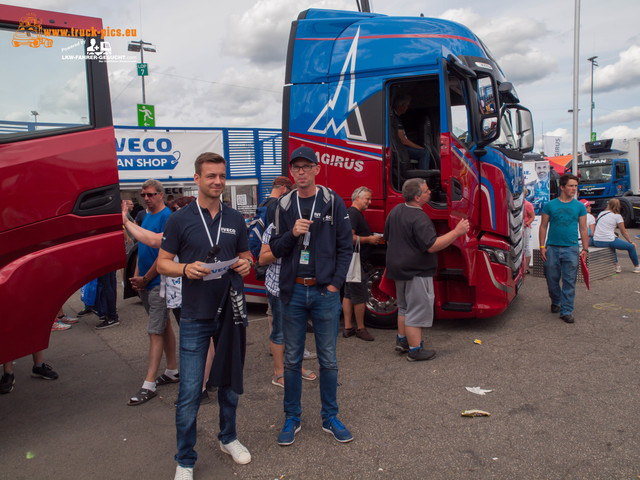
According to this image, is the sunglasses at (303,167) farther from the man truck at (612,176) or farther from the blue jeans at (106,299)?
the man truck at (612,176)

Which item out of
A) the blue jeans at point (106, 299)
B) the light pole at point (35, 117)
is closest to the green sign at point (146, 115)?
the blue jeans at point (106, 299)

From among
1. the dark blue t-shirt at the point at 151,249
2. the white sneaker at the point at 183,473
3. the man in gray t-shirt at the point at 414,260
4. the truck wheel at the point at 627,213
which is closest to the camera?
the white sneaker at the point at 183,473

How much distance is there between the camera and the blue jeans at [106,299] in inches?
277

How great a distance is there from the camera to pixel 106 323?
7.04 metres

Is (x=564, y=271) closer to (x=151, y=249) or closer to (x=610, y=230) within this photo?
(x=610, y=230)

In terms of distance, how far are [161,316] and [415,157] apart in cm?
337

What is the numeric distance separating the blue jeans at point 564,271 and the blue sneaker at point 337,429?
156 inches

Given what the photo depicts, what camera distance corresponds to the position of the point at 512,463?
9.84ft

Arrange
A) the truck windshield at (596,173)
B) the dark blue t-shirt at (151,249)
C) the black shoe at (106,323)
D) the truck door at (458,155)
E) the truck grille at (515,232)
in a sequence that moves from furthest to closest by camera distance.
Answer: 1. the truck windshield at (596,173)
2. the black shoe at (106,323)
3. the truck grille at (515,232)
4. the truck door at (458,155)
5. the dark blue t-shirt at (151,249)

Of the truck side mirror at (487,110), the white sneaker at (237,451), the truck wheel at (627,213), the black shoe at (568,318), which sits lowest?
the white sneaker at (237,451)

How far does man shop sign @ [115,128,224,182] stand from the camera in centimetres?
1303

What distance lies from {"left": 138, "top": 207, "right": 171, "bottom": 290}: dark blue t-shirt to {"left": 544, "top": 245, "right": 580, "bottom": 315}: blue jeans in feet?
15.5

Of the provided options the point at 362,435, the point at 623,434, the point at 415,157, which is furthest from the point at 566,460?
the point at 415,157

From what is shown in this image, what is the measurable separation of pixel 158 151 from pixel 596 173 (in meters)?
18.2
